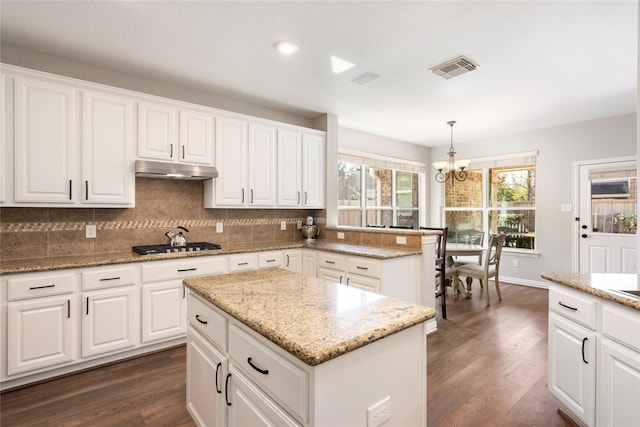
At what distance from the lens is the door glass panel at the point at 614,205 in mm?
4469

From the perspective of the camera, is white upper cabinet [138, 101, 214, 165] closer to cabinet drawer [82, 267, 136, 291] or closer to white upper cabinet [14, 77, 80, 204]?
white upper cabinet [14, 77, 80, 204]

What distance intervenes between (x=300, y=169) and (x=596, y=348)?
10.9ft

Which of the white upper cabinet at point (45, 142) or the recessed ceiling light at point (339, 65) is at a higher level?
the recessed ceiling light at point (339, 65)

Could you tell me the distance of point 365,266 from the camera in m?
3.12

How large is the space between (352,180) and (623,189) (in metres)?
3.88

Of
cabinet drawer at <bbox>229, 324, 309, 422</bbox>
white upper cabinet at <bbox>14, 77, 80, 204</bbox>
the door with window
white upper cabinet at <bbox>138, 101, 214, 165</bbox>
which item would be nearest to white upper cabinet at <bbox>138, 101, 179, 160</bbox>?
white upper cabinet at <bbox>138, 101, 214, 165</bbox>

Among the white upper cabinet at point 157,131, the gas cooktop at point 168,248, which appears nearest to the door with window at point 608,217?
the gas cooktop at point 168,248

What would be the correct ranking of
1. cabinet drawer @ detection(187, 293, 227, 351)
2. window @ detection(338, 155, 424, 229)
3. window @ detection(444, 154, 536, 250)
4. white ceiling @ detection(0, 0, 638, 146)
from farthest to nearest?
window @ detection(444, 154, 536, 250)
window @ detection(338, 155, 424, 229)
white ceiling @ detection(0, 0, 638, 146)
cabinet drawer @ detection(187, 293, 227, 351)

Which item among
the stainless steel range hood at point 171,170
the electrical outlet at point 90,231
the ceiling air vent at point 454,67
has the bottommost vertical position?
the electrical outlet at point 90,231

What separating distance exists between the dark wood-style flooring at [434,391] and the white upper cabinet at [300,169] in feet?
6.95

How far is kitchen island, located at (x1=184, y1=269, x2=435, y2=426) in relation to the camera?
3.17ft

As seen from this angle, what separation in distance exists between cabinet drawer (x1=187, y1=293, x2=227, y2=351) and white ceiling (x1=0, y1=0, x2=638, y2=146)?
190 cm

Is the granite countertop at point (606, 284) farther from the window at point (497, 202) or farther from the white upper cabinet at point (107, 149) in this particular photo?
the window at point (497, 202)

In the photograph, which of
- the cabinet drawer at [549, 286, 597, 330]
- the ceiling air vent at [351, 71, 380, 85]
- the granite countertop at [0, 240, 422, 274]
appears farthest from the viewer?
the ceiling air vent at [351, 71, 380, 85]
